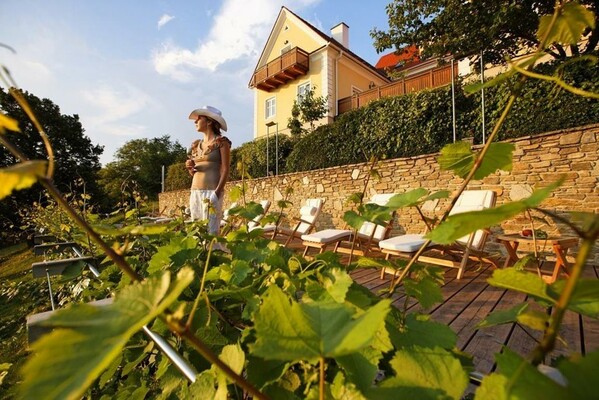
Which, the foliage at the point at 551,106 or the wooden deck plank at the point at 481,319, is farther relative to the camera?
the foliage at the point at 551,106

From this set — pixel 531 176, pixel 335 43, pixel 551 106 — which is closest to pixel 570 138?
pixel 531 176

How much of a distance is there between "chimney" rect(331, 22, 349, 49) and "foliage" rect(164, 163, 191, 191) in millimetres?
11579

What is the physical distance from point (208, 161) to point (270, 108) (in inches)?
687

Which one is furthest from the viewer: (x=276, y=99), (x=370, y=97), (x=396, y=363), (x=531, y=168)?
(x=276, y=99)

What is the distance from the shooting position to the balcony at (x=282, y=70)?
16.8 meters

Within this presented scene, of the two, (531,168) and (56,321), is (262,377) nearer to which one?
(56,321)

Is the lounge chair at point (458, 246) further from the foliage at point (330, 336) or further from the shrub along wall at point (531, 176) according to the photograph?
the foliage at point (330, 336)

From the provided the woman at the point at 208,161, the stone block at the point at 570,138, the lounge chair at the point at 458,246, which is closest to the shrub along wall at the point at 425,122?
the stone block at the point at 570,138

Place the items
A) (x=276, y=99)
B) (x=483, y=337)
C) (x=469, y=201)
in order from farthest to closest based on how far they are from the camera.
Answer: (x=276, y=99) → (x=469, y=201) → (x=483, y=337)

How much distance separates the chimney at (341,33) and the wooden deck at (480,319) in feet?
57.0

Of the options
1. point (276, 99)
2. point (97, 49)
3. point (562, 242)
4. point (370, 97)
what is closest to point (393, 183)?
point (562, 242)

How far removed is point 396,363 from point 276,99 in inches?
795

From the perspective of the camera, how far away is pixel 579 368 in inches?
8.4

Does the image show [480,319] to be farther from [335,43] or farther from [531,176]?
[335,43]
